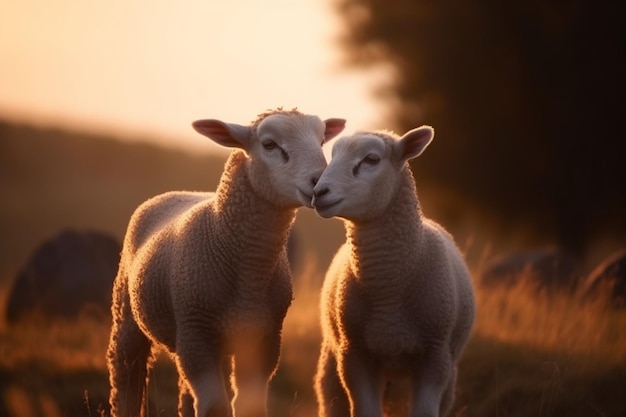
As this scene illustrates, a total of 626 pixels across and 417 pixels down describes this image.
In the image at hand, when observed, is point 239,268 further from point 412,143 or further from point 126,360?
point 126,360

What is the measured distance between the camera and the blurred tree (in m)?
15.9

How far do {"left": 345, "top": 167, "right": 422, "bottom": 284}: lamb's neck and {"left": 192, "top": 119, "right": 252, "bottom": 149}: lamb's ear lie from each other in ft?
2.57

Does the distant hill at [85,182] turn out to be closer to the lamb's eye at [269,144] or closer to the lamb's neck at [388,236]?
the lamb's neck at [388,236]

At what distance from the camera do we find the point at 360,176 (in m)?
6.17

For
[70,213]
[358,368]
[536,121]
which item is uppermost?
[536,121]

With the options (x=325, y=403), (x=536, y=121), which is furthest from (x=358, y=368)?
(x=536, y=121)

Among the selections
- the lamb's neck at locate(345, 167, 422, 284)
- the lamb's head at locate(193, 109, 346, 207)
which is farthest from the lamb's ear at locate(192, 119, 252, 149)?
the lamb's neck at locate(345, 167, 422, 284)

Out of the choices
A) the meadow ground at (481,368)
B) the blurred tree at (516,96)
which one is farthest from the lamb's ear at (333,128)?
the blurred tree at (516,96)

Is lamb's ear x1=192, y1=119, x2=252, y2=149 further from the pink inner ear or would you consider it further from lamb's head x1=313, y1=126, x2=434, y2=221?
lamb's head x1=313, y1=126, x2=434, y2=221

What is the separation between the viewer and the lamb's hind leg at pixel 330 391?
23.7 ft

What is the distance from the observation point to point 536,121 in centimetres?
1620

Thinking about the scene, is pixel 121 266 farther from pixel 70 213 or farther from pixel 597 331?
pixel 70 213

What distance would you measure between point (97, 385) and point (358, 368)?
9.62ft

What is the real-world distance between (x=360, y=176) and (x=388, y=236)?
1.46 ft
